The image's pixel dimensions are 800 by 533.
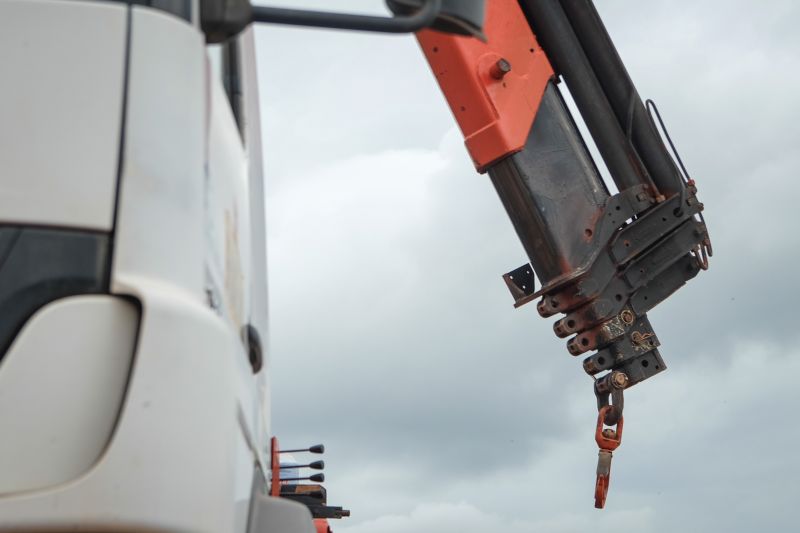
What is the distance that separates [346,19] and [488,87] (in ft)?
13.5

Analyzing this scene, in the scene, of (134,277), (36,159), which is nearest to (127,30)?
(36,159)

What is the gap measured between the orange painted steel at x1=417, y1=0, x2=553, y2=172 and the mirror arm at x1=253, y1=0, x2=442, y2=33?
4.01 metres

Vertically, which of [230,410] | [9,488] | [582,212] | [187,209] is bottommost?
[9,488]

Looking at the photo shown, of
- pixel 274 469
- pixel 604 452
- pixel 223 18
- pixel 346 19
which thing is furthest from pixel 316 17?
pixel 604 452

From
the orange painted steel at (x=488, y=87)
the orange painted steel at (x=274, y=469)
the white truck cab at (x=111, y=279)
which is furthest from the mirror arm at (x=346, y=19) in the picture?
the orange painted steel at (x=488, y=87)

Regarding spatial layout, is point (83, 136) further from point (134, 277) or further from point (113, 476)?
point (113, 476)

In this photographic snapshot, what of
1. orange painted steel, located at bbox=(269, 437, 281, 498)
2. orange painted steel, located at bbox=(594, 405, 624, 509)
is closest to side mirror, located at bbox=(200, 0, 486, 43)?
orange painted steel, located at bbox=(269, 437, 281, 498)

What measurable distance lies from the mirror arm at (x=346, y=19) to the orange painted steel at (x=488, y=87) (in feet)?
13.1

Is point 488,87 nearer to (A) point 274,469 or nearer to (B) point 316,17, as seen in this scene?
(A) point 274,469

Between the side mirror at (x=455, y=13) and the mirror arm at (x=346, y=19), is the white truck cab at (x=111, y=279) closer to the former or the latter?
the mirror arm at (x=346, y=19)

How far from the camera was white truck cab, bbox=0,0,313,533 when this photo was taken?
1.65 metres

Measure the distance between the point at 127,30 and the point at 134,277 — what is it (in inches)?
16.2

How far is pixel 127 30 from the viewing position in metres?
1.90

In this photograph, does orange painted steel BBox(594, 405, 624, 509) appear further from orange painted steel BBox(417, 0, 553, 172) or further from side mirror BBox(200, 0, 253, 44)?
side mirror BBox(200, 0, 253, 44)
